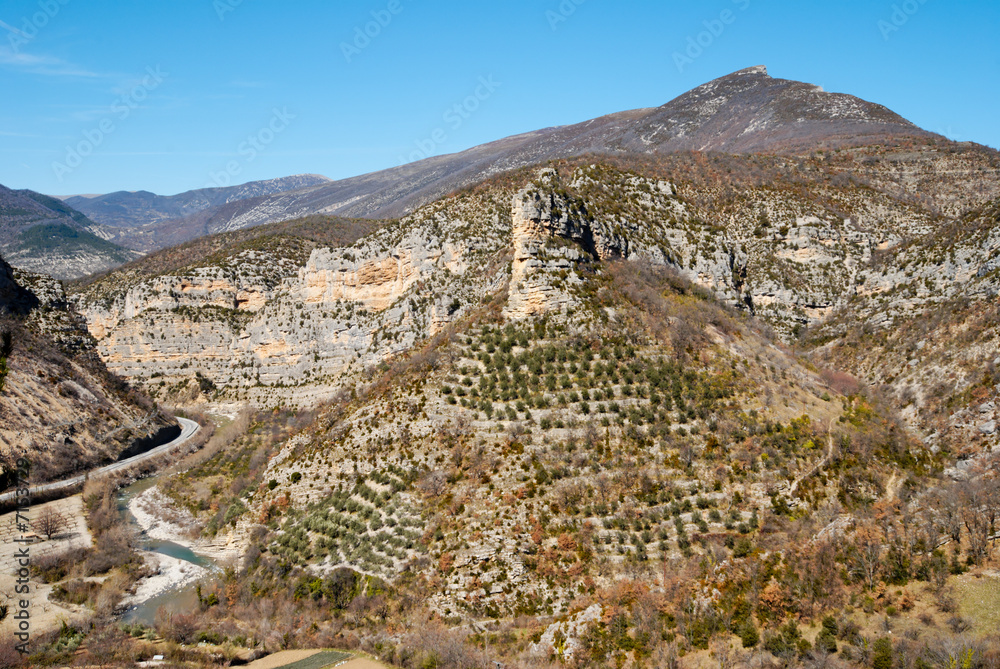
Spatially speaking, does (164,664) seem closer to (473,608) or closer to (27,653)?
(27,653)

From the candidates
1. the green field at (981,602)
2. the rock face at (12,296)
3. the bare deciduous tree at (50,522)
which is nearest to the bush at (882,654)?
the green field at (981,602)

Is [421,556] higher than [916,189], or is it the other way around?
[916,189]

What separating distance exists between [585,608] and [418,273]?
3649 cm

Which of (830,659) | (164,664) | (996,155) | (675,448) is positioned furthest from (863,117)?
(164,664)

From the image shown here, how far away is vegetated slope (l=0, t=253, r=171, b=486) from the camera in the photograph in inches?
1569

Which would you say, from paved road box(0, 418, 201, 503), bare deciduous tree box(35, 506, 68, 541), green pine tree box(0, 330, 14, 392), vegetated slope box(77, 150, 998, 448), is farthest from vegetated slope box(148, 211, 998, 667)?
green pine tree box(0, 330, 14, 392)

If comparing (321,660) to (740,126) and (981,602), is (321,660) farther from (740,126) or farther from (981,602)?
(740,126)

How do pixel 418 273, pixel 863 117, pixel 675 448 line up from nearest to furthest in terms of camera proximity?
pixel 675 448 → pixel 418 273 → pixel 863 117

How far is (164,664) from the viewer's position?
18.5 meters

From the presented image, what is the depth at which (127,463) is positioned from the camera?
4766cm

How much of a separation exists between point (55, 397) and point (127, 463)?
24.5 ft

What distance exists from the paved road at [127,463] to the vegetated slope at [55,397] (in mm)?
814

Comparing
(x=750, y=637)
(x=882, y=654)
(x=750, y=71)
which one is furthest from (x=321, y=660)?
(x=750, y=71)

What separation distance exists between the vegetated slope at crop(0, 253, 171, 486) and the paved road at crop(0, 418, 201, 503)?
0.81 metres
